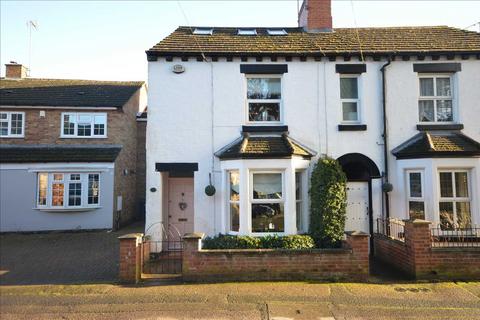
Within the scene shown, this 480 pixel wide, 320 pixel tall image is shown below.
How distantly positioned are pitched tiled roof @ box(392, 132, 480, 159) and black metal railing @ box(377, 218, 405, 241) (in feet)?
5.95

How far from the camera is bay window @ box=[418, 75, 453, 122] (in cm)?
959

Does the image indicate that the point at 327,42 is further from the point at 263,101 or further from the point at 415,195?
the point at 415,195

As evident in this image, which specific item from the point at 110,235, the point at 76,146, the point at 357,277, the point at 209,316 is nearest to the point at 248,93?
the point at 357,277

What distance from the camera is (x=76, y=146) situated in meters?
15.9

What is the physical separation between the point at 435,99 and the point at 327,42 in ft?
11.9

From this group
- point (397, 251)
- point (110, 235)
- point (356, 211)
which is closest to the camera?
point (397, 251)

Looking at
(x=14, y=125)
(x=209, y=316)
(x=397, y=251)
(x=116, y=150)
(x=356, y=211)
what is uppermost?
(x=14, y=125)

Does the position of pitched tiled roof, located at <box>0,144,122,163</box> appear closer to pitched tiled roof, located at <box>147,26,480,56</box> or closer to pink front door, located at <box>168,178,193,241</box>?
pink front door, located at <box>168,178,193,241</box>

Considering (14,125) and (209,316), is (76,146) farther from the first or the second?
(209,316)

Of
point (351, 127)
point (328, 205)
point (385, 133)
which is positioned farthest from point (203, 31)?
point (328, 205)

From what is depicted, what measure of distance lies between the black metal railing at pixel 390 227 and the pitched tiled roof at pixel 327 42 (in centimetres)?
482

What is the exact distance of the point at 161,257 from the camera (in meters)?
9.02

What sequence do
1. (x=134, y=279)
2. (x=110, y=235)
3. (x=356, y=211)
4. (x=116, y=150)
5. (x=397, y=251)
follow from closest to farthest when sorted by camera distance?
1. (x=134, y=279)
2. (x=397, y=251)
3. (x=356, y=211)
4. (x=110, y=235)
5. (x=116, y=150)

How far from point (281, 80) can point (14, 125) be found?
13915mm
